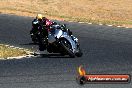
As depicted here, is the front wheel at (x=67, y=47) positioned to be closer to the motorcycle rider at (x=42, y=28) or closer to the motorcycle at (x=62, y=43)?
the motorcycle at (x=62, y=43)

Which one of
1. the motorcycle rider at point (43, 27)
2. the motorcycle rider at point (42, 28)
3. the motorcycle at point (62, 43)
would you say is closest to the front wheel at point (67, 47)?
the motorcycle at point (62, 43)

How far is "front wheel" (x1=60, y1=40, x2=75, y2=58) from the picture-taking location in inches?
806

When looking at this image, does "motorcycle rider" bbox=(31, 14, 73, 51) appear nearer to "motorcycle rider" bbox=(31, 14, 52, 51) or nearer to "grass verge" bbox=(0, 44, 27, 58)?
"motorcycle rider" bbox=(31, 14, 52, 51)

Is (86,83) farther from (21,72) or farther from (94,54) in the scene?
(94,54)

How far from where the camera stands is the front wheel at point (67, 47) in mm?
20469

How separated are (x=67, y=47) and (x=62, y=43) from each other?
28cm

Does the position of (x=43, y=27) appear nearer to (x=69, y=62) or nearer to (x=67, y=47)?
(x=67, y=47)

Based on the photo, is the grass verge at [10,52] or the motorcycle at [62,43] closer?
the motorcycle at [62,43]

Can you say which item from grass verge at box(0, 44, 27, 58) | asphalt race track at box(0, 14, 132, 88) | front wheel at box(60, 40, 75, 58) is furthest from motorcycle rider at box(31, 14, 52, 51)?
front wheel at box(60, 40, 75, 58)

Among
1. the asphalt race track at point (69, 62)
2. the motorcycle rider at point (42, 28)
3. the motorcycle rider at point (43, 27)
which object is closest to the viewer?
the asphalt race track at point (69, 62)

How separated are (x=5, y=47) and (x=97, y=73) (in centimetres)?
755

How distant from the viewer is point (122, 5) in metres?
45.4

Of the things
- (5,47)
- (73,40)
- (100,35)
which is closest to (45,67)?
(73,40)

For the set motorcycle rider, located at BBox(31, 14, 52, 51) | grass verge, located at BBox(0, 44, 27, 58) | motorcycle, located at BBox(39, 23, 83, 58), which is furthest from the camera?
motorcycle rider, located at BBox(31, 14, 52, 51)
